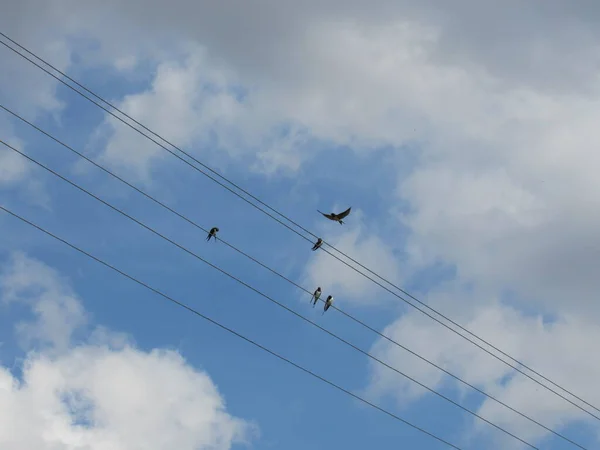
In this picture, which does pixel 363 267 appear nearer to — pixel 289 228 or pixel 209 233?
pixel 289 228

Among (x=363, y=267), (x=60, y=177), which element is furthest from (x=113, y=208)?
(x=363, y=267)

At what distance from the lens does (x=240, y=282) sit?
40.8 meters

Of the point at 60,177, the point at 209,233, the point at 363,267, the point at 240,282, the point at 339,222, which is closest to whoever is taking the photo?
the point at 60,177

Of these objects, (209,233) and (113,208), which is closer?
(113,208)

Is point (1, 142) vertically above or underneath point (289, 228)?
underneath

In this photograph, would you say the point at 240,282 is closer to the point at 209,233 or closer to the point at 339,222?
the point at 209,233

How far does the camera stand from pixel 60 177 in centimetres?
3791

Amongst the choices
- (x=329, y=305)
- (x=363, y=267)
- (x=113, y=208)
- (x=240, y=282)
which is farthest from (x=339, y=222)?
(x=113, y=208)

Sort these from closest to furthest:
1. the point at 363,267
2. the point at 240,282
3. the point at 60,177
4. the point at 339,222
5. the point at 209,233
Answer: the point at 60,177 < the point at 240,282 < the point at 363,267 < the point at 209,233 < the point at 339,222

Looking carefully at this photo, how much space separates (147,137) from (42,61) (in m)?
5.11

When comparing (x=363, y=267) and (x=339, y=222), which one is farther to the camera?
(x=339, y=222)

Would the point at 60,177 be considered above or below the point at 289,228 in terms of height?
below

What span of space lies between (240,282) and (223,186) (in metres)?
→ 4.30

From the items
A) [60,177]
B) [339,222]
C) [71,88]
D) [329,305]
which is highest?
[339,222]
